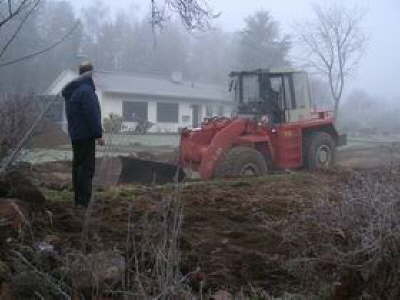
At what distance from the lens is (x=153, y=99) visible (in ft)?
141

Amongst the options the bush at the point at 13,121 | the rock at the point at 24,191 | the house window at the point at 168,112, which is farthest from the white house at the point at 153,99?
the rock at the point at 24,191

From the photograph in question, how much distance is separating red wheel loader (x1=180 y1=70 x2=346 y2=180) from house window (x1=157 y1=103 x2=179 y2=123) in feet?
89.3

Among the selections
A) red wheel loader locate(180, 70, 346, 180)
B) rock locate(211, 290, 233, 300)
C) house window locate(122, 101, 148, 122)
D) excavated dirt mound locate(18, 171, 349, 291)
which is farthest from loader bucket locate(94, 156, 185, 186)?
house window locate(122, 101, 148, 122)

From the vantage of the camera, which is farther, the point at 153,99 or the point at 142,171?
the point at 153,99

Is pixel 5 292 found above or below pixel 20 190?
below

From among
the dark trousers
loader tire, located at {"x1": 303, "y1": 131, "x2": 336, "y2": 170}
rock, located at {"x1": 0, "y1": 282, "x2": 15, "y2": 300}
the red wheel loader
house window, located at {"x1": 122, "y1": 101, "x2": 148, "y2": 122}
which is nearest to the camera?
rock, located at {"x1": 0, "y1": 282, "x2": 15, "y2": 300}

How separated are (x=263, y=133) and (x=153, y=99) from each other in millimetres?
28893

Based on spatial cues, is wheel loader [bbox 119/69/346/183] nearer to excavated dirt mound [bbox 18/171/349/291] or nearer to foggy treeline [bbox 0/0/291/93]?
excavated dirt mound [bbox 18/171/349/291]

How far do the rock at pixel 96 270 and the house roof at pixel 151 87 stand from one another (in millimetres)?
35619

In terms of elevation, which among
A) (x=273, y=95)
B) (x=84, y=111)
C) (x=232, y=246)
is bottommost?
(x=232, y=246)

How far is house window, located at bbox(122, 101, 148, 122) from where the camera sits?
41.5 meters

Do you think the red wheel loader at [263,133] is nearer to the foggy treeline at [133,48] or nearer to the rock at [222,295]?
the rock at [222,295]

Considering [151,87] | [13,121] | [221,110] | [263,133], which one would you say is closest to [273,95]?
[263,133]

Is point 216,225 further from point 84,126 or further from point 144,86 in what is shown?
point 144,86
